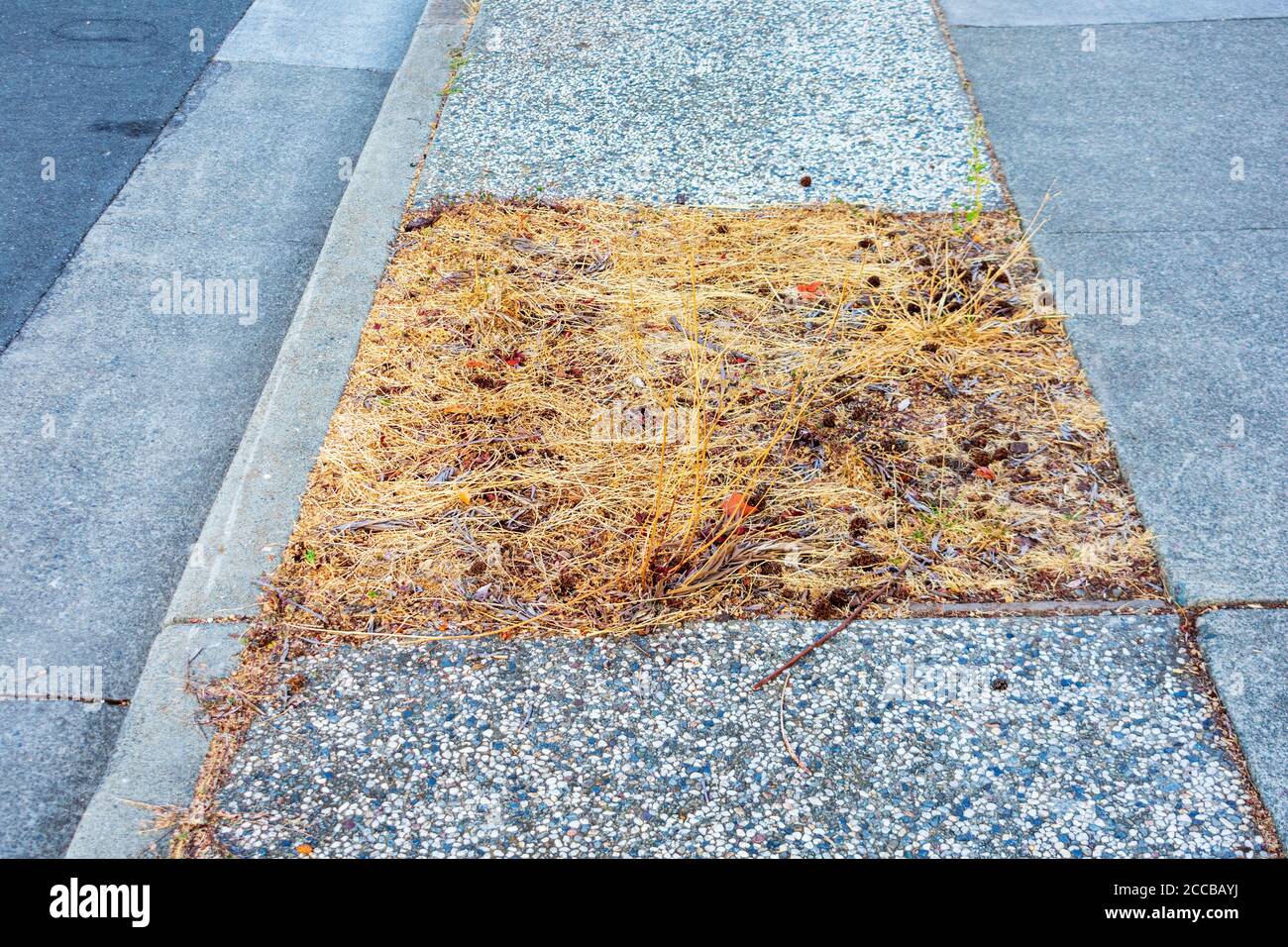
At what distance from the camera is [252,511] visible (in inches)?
134

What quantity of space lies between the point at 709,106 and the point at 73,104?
145 inches

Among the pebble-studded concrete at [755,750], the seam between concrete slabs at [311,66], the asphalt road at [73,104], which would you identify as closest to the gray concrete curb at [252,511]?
the pebble-studded concrete at [755,750]

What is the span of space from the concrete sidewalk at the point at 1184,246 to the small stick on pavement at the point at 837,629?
837 millimetres

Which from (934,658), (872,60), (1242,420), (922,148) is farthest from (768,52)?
(934,658)

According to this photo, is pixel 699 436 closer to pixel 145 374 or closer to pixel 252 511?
pixel 252 511

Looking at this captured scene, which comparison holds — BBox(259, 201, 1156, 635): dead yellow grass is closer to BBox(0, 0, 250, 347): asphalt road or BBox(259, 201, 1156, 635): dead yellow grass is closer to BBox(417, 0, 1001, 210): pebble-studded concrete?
BBox(417, 0, 1001, 210): pebble-studded concrete

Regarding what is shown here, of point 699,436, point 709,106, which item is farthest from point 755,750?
point 709,106

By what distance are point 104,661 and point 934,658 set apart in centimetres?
253

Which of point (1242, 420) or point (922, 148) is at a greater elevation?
point (922, 148)

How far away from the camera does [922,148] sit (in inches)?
202

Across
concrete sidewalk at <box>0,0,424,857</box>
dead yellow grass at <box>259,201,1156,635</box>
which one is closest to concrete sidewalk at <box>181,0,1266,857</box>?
dead yellow grass at <box>259,201,1156,635</box>

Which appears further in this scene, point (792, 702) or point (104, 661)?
point (104, 661)

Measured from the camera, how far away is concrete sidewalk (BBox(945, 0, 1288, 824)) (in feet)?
10.1

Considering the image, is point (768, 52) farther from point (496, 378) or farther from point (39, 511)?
point (39, 511)
